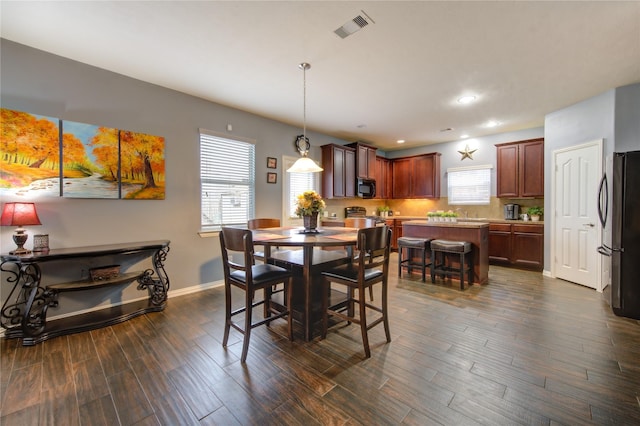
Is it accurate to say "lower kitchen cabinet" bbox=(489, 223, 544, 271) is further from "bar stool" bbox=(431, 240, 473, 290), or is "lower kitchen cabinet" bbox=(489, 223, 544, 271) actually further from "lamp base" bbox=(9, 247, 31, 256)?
"lamp base" bbox=(9, 247, 31, 256)

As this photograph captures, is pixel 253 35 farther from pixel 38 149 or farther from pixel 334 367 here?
pixel 334 367

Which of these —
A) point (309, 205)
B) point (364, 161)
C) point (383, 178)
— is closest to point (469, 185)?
point (383, 178)

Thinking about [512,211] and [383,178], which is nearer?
[512,211]

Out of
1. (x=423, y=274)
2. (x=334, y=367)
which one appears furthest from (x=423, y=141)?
(x=334, y=367)

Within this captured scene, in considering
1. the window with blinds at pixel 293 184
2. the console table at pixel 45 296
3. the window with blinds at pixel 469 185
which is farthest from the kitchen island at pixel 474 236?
the console table at pixel 45 296

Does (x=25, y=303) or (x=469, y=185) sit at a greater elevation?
(x=469, y=185)

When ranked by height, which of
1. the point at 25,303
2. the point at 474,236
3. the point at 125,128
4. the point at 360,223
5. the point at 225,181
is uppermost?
the point at 125,128

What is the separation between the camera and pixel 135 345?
228 cm

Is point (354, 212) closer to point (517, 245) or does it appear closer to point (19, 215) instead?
point (517, 245)

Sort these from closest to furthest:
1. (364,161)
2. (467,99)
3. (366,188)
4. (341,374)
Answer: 1. (341,374)
2. (467,99)
3. (364,161)
4. (366,188)

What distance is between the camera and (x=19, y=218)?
2352 mm

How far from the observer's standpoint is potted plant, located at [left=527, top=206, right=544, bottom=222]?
5027mm

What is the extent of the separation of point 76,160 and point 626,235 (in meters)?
5.76

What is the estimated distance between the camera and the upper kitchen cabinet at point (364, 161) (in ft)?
19.5
